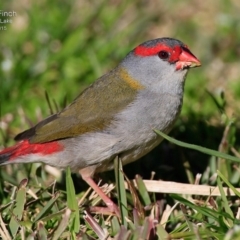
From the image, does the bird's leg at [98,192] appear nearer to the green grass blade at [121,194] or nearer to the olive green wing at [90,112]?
the green grass blade at [121,194]

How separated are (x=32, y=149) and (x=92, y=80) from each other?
190 centimetres

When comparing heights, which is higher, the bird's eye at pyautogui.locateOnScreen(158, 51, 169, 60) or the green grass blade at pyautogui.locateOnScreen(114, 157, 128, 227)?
the bird's eye at pyautogui.locateOnScreen(158, 51, 169, 60)

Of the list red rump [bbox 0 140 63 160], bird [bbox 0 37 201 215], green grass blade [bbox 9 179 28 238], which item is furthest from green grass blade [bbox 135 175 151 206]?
green grass blade [bbox 9 179 28 238]

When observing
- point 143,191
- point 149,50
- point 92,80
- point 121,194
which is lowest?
point 143,191

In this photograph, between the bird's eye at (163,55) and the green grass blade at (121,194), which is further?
the bird's eye at (163,55)

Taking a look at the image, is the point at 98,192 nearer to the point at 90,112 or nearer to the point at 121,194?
the point at 121,194

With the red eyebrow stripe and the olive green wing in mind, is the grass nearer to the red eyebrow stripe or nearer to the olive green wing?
the olive green wing

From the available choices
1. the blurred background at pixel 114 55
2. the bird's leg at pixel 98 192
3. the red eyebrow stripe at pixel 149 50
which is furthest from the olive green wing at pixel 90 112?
the blurred background at pixel 114 55

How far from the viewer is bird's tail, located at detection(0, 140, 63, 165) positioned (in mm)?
4445

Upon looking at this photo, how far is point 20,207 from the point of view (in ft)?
13.4

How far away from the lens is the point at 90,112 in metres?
4.42

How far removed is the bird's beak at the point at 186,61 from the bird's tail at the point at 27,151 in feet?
3.36

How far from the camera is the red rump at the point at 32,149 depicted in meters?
4.45

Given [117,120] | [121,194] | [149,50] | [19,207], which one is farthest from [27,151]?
[149,50]
